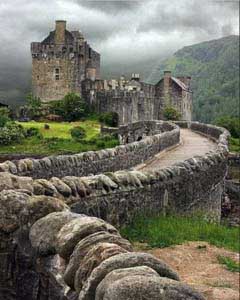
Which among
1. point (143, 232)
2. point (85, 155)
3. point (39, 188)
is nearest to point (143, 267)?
point (39, 188)

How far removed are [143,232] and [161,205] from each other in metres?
1.56

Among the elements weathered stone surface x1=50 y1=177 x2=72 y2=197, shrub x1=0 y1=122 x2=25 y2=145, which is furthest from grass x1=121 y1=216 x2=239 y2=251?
shrub x1=0 y1=122 x2=25 y2=145

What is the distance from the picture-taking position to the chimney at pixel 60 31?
215 feet

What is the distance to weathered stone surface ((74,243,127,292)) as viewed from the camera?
4.09m

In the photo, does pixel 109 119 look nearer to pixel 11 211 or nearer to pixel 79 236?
pixel 11 211

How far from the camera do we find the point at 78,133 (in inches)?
1914

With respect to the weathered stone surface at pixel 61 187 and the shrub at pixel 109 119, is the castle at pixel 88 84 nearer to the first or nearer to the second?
the shrub at pixel 109 119

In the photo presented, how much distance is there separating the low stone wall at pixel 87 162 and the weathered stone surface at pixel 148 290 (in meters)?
6.41

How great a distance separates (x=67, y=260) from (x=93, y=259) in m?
0.54

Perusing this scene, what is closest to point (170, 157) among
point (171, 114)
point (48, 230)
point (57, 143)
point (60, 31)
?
point (48, 230)

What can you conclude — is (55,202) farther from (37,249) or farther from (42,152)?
(42,152)

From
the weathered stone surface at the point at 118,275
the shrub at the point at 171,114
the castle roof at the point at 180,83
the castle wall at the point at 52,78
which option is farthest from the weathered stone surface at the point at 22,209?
the castle roof at the point at 180,83

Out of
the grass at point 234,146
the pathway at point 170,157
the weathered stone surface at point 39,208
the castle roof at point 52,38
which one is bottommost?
the grass at point 234,146

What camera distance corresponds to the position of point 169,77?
65.8m
